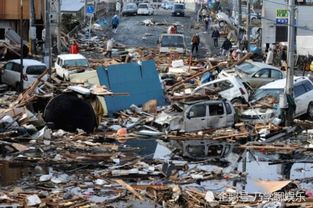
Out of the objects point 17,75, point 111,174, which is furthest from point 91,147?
point 17,75

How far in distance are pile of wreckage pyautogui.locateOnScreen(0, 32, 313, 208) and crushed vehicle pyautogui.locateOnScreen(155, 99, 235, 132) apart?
0.03 meters

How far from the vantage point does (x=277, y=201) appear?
1508cm

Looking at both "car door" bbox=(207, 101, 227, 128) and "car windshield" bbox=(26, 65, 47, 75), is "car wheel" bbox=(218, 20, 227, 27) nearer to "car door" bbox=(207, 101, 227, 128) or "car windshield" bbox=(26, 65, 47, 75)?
"car windshield" bbox=(26, 65, 47, 75)

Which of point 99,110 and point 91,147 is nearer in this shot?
point 91,147

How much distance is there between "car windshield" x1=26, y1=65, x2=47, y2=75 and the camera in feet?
112

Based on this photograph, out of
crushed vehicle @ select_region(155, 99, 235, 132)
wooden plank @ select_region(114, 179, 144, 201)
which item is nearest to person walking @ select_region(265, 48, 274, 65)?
crushed vehicle @ select_region(155, 99, 235, 132)

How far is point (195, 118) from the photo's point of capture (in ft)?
80.7

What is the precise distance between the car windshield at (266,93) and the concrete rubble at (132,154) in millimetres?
674

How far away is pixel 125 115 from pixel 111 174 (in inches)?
368

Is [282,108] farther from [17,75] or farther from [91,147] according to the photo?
[17,75]

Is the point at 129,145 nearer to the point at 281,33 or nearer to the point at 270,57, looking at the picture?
the point at 270,57

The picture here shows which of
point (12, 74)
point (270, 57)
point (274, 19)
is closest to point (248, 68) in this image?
point (270, 57)

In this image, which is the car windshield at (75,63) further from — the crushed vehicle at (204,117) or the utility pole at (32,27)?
the crushed vehicle at (204,117)

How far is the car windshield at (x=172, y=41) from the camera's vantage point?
4734 cm
